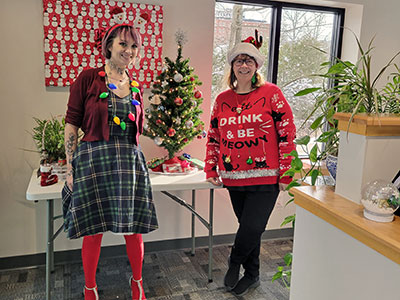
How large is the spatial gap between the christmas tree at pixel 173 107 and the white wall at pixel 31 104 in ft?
1.23

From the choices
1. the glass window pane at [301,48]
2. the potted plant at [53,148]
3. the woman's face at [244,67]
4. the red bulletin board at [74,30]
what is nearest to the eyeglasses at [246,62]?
the woman's face at [244,67]

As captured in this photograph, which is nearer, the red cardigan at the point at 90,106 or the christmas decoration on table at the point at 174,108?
the red cardigan at the point at 90,106

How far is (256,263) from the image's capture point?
253cm

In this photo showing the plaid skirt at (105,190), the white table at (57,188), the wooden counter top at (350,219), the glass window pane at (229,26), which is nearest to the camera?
the wooden counter top at (350,219)

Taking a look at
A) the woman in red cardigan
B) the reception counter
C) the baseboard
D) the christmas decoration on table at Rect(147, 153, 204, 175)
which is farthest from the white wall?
the reception counter

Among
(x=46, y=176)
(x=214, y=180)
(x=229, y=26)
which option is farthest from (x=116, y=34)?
(x=229, y=26)

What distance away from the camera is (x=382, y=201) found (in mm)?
1027

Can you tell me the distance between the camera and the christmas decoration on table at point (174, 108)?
2.48 metres

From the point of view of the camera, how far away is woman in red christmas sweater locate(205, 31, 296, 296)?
7.39 ft

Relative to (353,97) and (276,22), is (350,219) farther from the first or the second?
(276,22)

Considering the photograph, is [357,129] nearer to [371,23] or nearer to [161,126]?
[161,126]

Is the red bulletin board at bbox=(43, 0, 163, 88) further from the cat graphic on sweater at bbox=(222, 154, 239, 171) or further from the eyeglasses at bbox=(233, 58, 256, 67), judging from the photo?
the cat graphic on sweater at bbox=(222, 154, 239, 171)

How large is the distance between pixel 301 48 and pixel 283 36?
0.20 m

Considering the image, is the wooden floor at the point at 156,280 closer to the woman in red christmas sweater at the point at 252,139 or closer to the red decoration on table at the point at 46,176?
the woman in red christmas sweater at the point at 252,139
